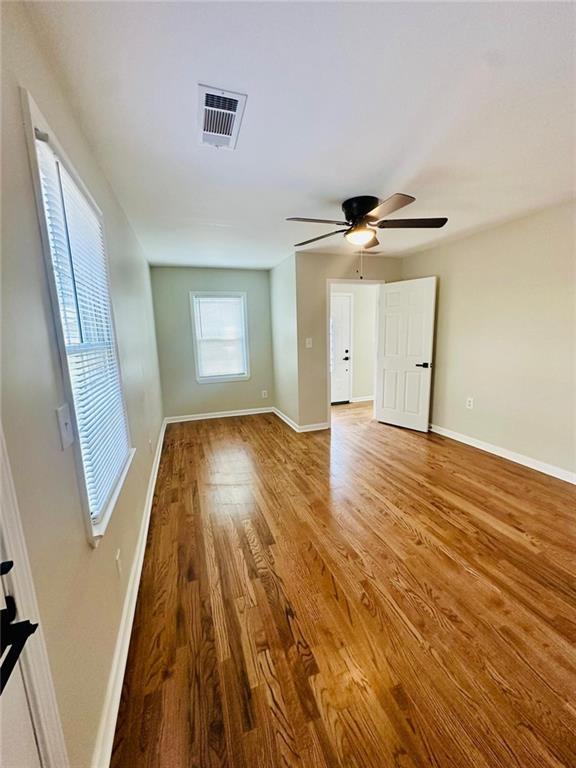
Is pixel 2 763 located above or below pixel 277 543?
above

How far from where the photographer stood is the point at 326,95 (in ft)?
4.40

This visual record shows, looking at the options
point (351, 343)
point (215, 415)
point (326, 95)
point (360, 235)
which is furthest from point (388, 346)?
point (326, 95)

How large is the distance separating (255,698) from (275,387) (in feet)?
14.3

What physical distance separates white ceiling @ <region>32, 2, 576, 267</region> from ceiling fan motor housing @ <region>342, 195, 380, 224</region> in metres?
0.09

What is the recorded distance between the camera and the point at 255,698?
1.22m

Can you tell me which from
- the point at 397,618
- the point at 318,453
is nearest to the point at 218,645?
the point at 397,618

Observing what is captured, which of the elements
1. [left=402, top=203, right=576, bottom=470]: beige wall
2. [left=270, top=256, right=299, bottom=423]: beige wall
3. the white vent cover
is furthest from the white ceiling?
[left=270, top=256, right=299, bottom=423]: beige wall

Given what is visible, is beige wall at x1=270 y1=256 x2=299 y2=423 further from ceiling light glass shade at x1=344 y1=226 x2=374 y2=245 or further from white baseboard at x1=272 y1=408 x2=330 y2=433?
ceiling light glass shade at x1=344 y1=226 x2=374 y2=245

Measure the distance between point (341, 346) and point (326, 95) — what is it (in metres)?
4.62

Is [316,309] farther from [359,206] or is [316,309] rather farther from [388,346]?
[359,206]

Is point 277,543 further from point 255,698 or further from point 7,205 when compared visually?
point 7,205

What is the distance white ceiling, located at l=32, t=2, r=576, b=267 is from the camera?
3.36 feet

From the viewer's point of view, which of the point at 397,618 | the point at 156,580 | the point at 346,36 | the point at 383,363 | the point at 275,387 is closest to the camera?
the point at 346,36

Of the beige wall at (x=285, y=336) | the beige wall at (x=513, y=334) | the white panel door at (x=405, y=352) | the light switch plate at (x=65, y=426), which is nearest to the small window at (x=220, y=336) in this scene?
the beige wall at (x=285, y=336)
